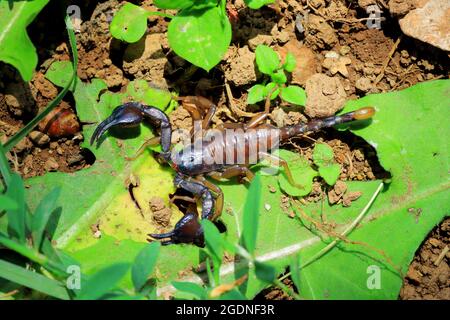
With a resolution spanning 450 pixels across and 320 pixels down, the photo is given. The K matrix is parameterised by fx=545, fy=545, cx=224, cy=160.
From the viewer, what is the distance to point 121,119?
3545 millimetres

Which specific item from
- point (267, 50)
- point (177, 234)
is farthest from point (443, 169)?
point (177, 234)

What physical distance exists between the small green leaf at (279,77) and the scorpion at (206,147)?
172mm

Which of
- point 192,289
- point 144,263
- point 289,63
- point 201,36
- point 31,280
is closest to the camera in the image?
point 144,263

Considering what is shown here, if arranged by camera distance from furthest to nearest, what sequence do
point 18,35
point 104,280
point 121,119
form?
1. point 121,119
2. point 18,35
3. point 104,280

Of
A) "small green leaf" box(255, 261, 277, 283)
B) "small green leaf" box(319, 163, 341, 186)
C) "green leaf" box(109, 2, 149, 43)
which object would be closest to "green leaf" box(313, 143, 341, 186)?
"small green leaf" box(319, 163, 341, 186)

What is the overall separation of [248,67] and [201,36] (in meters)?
0.47

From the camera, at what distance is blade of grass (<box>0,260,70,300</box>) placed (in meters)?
3.08

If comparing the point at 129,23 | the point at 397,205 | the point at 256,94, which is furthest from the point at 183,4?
the point at 397,205

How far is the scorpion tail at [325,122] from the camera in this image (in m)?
3.53

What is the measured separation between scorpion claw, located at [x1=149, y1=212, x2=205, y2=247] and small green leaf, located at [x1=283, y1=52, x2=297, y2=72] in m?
1.17

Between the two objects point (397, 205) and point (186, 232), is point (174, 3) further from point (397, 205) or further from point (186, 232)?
point (397, 205)

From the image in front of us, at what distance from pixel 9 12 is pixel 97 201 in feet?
4.22

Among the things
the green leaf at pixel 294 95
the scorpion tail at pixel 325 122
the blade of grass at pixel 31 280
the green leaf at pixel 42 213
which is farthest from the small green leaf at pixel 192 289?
the green leaf at pixel 294 95

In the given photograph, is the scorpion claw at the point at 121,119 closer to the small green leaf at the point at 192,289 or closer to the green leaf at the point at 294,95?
the green leaf at the point at 294,95
